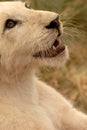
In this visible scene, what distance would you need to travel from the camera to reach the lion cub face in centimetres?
286

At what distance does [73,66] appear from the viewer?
5082 mm

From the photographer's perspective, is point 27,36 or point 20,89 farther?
point 20,89

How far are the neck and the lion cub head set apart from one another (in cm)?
6

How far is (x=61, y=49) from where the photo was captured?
2.97m

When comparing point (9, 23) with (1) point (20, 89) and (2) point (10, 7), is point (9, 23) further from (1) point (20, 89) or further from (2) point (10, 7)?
(1) point (20, 89)

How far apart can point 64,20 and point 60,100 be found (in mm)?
1264

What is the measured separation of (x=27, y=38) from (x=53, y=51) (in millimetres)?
164

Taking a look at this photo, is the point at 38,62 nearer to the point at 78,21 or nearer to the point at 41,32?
the point at 41,32

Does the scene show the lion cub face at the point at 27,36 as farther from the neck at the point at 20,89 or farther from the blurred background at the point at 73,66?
the blurred background at the point at 73,66

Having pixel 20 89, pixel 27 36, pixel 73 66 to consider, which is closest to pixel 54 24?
pixel 27 36

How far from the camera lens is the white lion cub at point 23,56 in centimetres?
287

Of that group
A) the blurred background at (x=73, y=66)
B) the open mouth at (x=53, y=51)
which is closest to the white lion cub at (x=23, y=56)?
the open mouth at (x=53, y=51)

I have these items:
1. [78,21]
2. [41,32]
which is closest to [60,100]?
[41,32]

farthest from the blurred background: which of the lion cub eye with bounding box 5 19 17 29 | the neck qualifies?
the lion cub eye with bounding box 5 19 17 29
